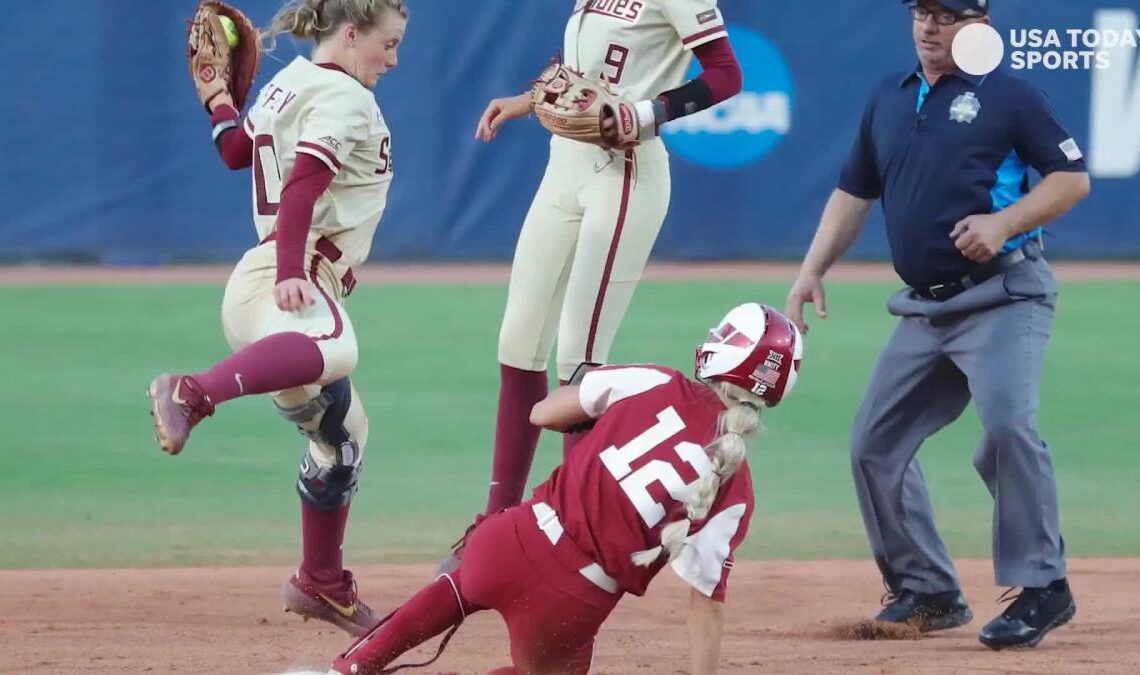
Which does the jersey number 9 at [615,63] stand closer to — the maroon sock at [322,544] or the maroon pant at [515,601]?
the maroon sock at [322,544]

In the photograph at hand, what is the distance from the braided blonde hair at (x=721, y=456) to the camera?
3818 mm

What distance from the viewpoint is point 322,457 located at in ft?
16.4

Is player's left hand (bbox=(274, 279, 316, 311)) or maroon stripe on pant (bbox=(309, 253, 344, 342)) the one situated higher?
player's left hand (bbox=(274, 279, 316, 311))

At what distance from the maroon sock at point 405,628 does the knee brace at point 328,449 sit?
0.97 meters

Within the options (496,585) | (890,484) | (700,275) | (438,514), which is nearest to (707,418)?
(496,585)

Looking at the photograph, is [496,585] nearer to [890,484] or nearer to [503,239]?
[890,484]

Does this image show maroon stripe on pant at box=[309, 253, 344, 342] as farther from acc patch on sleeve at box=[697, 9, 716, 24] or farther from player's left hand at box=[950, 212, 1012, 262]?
player's left hand at box=[950, 212, 1012, 262]

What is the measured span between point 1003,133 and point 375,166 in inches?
72.4

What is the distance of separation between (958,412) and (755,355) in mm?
1623

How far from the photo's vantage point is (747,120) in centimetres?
1377

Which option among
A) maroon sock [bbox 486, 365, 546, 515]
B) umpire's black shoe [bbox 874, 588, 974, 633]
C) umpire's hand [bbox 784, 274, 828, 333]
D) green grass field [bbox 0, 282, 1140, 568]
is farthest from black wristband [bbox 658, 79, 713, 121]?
green grass field [bbox 0, 282, 1140, 568]

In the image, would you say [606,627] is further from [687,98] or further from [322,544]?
[687,98]

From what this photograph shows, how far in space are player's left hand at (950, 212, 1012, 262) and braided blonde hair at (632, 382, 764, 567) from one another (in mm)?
1212

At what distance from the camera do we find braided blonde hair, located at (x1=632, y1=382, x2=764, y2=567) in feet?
12.5
